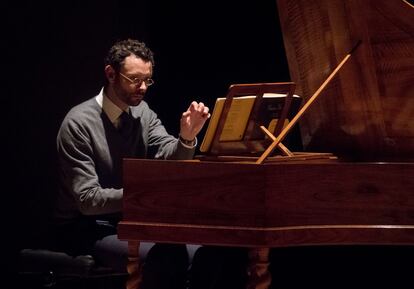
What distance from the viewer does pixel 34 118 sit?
4160 mm

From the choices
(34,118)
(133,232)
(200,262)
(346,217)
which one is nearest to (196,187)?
(133,232)

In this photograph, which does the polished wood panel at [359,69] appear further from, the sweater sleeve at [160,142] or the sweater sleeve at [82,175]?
the sweater sleeve at [82,175]

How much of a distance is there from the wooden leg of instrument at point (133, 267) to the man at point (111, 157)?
0.80ft

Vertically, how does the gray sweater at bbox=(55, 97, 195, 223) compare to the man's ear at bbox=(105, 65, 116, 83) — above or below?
below

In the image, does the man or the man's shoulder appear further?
the man's shoulder

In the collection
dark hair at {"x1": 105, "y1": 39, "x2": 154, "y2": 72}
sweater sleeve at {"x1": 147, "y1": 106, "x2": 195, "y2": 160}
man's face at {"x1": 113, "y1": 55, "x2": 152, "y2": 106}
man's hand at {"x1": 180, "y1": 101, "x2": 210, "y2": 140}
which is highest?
dark hair at {"x1": 105, "y1": 39, "x2": 154, "y2": 72}

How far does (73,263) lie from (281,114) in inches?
39.4

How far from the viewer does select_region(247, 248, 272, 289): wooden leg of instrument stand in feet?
8.87

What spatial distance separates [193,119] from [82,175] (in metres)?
0.51

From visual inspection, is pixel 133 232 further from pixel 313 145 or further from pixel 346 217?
pixel 313 145

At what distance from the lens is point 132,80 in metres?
3.46

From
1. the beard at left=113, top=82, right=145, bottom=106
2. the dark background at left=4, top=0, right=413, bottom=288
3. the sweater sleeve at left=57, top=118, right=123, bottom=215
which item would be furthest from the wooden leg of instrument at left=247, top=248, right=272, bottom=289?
the dark background at left=4, top=0, right=413, bottom=288

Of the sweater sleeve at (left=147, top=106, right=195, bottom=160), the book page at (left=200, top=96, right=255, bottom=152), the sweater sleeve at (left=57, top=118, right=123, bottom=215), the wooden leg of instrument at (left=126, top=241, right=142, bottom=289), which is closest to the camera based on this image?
the wooden leg of instrument at (left=126, top=241, right=142, bottom=289)

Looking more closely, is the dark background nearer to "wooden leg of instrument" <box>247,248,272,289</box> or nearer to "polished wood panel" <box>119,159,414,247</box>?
"polished wood panel" <box>119,159,414,247</box>
